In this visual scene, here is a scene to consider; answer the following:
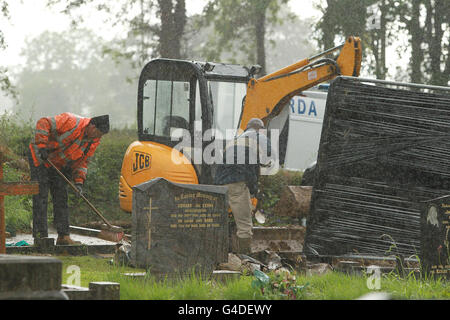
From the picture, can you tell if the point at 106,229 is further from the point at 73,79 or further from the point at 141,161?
the point at 73,79

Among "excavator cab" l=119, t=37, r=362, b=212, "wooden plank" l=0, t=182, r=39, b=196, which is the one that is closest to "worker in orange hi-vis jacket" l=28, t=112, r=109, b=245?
"excavator cab" l=119, t=37, r=362, b=212

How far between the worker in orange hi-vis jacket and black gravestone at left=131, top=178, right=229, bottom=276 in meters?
2.63

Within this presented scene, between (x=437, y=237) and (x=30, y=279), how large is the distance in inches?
172

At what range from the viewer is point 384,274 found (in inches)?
305

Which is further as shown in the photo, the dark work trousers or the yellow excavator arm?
the yellow excavator arm

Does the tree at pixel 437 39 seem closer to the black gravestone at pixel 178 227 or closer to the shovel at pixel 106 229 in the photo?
the shovel at pixel 106 229

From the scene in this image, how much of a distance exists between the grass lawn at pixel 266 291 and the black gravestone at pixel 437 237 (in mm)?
241

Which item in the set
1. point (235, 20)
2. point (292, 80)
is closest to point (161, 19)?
point (235, 20)

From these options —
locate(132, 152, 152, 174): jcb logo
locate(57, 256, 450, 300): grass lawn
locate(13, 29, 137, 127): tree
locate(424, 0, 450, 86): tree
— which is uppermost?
locate(13, 29, 137, 127): tree

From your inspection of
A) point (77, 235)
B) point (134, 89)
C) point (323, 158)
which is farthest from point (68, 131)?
point (134, 89)

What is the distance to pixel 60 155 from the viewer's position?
10.1 m

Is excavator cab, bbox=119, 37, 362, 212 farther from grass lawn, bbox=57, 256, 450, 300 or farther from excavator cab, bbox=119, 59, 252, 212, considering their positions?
grass lawn, bbox=57, 256, 450, 300

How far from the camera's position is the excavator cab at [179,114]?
11305 mm

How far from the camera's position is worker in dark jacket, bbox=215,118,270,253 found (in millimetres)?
10289
